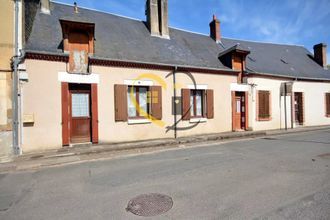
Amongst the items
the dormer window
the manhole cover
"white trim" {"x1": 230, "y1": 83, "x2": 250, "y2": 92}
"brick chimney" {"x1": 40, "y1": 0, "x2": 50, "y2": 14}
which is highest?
"brick chimney" {"x1": 40, "y1": 0, "x2": 50, "y2": 14}

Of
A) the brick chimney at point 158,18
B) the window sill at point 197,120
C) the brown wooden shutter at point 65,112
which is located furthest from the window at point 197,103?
the brown wooden shutter at point 65,112

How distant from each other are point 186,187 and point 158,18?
Result: 11459mm

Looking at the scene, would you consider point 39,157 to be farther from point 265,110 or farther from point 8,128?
point 265,110

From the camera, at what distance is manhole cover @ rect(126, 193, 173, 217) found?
139 inches

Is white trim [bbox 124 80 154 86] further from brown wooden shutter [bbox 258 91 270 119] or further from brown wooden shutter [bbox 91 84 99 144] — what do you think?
brown wooden shutter [bbox 258 91 270 119]

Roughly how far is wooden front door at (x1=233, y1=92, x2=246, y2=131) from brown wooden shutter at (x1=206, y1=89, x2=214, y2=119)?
1839mm

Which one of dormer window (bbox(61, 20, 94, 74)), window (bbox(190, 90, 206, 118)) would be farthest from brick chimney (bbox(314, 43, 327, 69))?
dormer window (bbox(61, 20, 94, 74))

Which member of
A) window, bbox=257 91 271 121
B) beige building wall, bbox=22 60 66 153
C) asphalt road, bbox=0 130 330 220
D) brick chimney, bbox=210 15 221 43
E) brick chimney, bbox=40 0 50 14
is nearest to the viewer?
asphalt road, bbox=0 130 330 220

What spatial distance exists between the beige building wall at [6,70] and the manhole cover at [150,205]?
6.22 metres

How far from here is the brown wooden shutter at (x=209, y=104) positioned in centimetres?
1182

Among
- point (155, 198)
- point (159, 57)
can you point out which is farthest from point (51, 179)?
point (159, 57)

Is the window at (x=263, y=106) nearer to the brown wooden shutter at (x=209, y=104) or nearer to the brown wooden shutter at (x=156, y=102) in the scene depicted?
the brown wooden shutter at (x=209, y=104)

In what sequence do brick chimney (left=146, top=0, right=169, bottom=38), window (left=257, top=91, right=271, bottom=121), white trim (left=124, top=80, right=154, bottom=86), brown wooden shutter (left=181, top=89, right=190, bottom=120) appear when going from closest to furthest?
white trim (left=124, top=80, right=154, bottom=86) → brown wooden shutter (left=181, top=89, right=190, bottom=120) → brick chimney (left=146, top=0, right=169, bottom=38) → window (left=257, top=91, right=271, bottom=121)

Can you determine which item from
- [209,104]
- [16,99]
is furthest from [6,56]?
[209,104]
